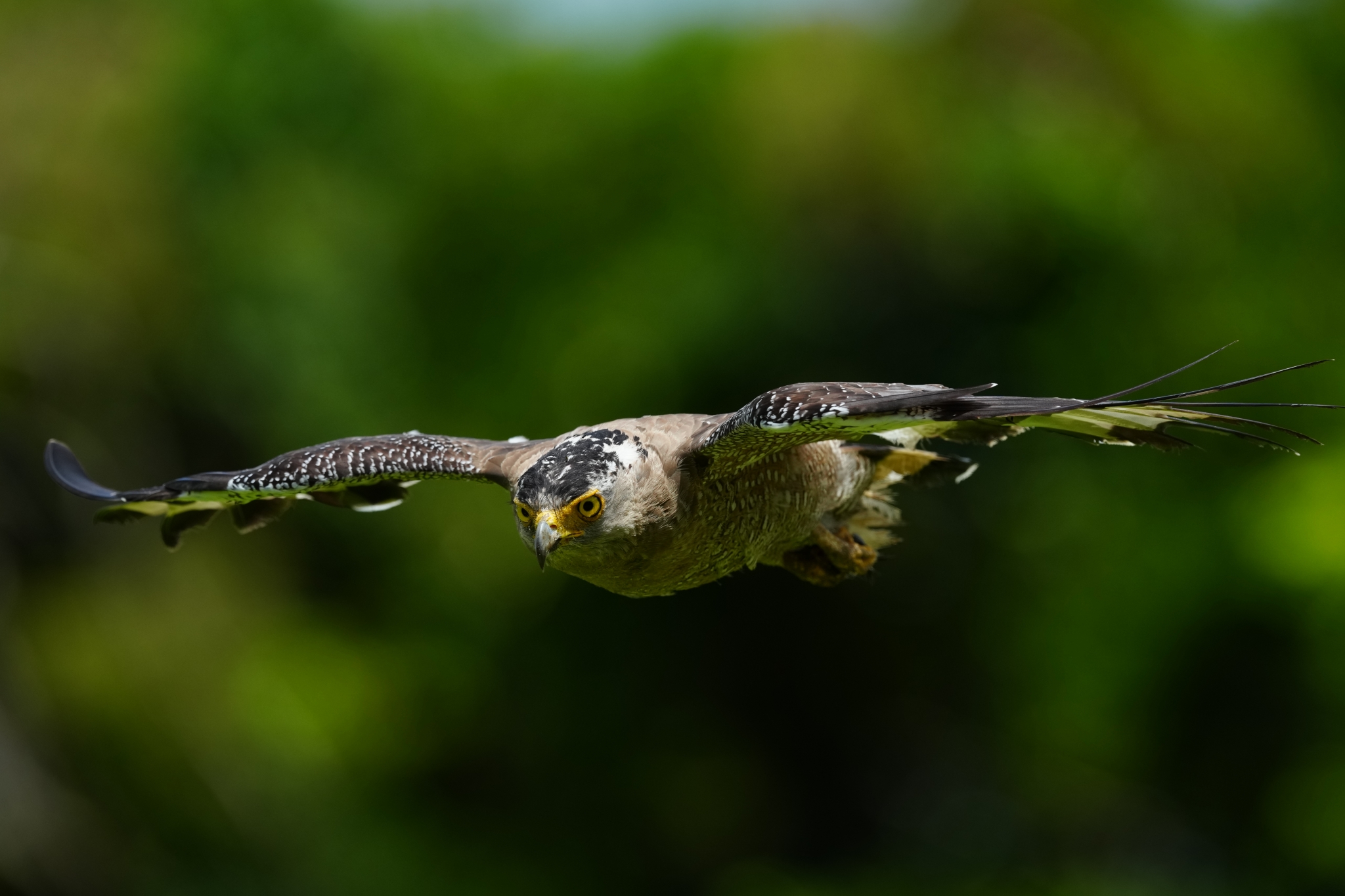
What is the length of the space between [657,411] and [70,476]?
14568mm

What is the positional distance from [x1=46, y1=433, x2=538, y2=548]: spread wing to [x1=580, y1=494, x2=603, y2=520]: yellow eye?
75 centimetres

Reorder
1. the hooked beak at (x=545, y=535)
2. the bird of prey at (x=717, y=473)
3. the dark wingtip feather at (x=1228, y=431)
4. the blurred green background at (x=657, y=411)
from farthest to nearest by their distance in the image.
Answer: the blurred green background at (x=657, y=411), the hooked beak at (x=545, y=535), the bird of prey at (x=717, y=473), the dark wingtip feather at (x=1228, y=431)

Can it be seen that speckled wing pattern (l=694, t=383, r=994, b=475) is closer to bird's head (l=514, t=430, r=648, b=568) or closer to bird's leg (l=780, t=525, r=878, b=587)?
bird's head (l=514, t=430, r=648, b=568)

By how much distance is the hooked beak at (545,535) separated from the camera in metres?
5.75

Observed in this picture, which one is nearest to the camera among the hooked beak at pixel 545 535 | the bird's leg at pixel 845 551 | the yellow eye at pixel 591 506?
the hooked beak at pixel 545 535

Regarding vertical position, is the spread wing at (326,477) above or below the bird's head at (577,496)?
above

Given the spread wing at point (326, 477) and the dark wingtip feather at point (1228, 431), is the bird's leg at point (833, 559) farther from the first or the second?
the dark wingtip feather at point (1228, 431)

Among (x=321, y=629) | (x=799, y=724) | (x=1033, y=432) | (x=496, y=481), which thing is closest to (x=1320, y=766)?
(x=1033, y=432)

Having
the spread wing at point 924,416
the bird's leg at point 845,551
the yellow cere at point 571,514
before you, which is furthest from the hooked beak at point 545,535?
Answer: the bird's leg at point 845,551

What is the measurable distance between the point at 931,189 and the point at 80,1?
543 inches

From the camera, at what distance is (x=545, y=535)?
5.77 meters

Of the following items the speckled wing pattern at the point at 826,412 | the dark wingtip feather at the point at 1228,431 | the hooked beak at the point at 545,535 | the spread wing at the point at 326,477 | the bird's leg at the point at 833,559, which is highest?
the spread wing at the point at 326,477

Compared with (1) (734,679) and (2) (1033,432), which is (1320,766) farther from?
(1) (734,679)

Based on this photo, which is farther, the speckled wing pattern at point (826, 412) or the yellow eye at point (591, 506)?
the yellow eye at point (591, 506)
